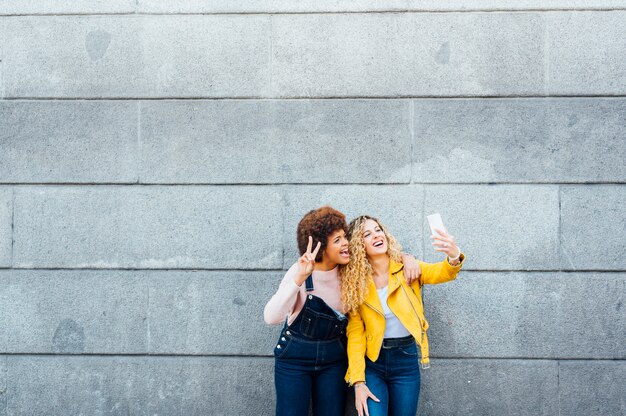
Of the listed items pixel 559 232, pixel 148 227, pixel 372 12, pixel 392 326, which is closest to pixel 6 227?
pixel 148 227

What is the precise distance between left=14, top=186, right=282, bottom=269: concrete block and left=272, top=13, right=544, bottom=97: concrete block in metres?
1.15

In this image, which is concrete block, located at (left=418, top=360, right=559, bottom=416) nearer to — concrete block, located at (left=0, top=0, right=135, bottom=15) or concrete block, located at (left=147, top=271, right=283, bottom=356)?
concrete block, located at (left=147, top=271, right=283, bottom=356)

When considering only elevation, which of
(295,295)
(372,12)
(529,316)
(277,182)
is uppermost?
(372,12)

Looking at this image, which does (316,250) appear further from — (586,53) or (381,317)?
(586,53)

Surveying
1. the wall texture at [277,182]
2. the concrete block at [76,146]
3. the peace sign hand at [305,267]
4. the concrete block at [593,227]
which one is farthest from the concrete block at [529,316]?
the concrete block at [76,146]

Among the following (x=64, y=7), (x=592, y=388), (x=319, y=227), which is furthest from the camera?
(x=64, y=7)

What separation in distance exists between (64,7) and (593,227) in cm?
511

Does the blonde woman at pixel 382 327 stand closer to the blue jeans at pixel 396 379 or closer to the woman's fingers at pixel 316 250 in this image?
the blue jeans at pixel 396 379

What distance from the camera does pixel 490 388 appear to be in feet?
16.0

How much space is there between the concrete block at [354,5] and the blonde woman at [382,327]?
2.14 m

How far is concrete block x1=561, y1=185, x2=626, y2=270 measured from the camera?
4875 mm

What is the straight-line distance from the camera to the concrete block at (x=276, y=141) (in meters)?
4.95

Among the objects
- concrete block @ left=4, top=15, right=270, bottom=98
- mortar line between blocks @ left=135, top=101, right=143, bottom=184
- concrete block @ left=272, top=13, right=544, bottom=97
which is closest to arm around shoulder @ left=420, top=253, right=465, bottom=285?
concrete block @ left=272, top=13, right=544, bottom=97

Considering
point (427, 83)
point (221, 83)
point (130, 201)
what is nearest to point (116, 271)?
point (130, 201)
